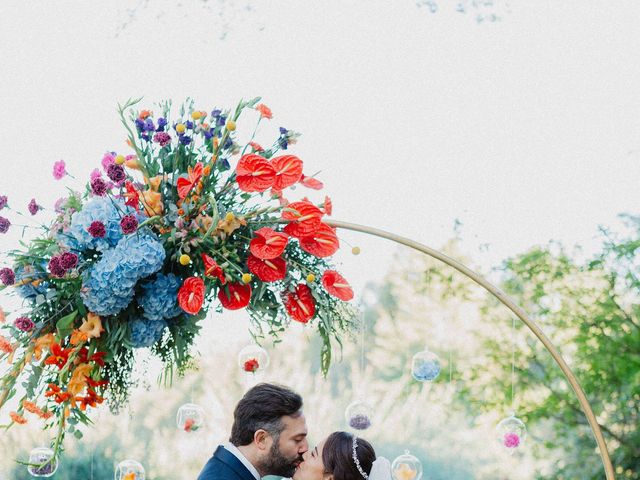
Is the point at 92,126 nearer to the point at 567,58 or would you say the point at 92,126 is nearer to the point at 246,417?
Answer: the point at 567,58

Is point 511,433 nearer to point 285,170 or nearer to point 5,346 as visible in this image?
point 285,170

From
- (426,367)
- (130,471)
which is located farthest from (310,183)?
(130,471)

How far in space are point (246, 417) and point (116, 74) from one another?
634 cm

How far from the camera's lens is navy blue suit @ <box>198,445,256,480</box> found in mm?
3201

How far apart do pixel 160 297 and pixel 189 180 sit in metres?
0.36

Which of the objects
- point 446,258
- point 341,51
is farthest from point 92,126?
point 446,258

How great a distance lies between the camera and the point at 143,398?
8.80 meters

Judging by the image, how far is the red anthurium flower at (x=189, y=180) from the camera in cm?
301

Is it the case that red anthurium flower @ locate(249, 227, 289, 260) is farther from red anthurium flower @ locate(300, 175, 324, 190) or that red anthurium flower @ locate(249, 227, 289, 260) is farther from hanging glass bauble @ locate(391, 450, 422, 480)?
hanging glass bauble @ locate(391, 450, 422, 480)

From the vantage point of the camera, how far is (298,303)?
312cm

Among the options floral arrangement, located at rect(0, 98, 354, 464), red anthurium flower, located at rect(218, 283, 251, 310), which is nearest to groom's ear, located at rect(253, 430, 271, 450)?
floral arrangement, located at rect(0, 98, 354, 464)

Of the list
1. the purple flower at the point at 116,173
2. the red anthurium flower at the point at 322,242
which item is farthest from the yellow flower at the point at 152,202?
the red anthurium flower at the point at 322,242

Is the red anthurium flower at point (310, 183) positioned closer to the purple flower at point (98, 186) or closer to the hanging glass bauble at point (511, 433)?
the purple flower at point (98, 186)

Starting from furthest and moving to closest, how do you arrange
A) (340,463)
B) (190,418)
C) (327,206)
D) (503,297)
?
(190,418) → (503,297) → (340,463) → (327,206)
